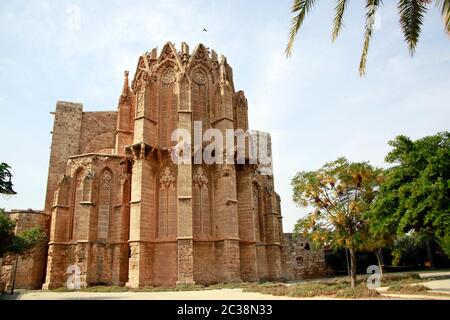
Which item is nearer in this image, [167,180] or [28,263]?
[167,180]

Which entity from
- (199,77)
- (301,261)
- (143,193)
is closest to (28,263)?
(143,193)

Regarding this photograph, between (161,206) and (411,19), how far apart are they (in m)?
17.1

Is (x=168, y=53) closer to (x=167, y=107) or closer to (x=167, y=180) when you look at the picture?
(x=167, y=107)

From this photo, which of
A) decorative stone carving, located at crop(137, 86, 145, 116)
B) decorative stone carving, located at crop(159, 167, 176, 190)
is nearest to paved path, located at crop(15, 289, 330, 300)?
decorative stone carving, located at crop(159, 167, 176, 190)

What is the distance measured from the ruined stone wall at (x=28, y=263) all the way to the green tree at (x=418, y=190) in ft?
A: 67.6

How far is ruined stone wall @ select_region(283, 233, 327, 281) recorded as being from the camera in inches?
1425

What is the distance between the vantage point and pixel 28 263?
22.8 m

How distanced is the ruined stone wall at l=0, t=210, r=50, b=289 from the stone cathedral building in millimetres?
63

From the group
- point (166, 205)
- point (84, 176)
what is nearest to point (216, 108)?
point (166, 205)

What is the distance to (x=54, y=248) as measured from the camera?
22188 millimetres

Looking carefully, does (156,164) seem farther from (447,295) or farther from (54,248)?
(447,295)
